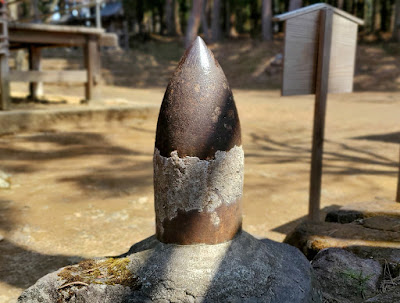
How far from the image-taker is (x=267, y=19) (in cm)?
2258

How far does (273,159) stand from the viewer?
21.5 ft

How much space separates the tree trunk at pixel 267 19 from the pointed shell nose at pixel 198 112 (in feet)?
70.6

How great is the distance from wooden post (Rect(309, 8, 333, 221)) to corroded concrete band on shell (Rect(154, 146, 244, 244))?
5.94 ft

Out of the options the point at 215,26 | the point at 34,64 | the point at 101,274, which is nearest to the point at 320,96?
the point at 101,274

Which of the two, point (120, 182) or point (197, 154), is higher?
point (197, 154)

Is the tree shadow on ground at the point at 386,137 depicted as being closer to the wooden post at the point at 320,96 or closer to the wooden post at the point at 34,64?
the wooden post at the point at 320,96

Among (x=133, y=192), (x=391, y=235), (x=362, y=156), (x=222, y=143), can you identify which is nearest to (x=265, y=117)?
(x=362, y=156)

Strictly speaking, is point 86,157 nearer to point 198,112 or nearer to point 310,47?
point 310,47

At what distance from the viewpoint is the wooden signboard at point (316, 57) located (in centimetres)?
342

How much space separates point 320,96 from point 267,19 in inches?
802

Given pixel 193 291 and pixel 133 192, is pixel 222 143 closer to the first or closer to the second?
pixel 193 291

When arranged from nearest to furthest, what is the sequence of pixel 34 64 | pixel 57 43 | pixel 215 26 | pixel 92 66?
pixel 57 43 < pixel 92 66 < pixel 34 64 < pixel 215 26

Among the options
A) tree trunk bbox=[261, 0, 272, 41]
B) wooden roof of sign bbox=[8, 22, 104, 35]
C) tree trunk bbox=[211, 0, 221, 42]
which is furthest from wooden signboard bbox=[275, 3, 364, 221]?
tree trunk bbox=[211, 0, 221, 42]

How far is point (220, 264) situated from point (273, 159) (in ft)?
15.7
